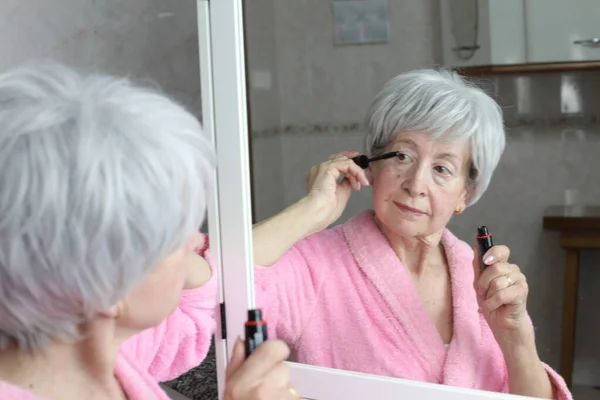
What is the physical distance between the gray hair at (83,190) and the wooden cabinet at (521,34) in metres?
0.34

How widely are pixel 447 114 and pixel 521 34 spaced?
107 mm

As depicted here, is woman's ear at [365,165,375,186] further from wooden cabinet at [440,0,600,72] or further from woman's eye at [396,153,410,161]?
wooden cabinet at [440,0,600,72]

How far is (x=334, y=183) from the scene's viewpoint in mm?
845

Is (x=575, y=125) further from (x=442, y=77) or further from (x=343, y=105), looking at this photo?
(x=343, y=105)

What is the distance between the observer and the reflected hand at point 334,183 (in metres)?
0.83

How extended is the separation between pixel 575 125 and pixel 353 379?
36 centimetres

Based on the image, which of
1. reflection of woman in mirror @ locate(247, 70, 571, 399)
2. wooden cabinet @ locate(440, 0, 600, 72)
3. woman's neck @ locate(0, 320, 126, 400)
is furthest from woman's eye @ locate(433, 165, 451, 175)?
woman's neck @ locate(0, 320, 126, 400)

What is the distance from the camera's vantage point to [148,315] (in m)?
0.58

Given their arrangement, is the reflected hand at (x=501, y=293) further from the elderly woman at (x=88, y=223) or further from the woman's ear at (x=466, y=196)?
the elderly woman at (x=88, y=223)

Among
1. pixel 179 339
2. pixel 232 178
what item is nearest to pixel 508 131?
pixel 232 178

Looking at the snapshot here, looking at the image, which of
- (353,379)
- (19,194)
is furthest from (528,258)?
(19,194)

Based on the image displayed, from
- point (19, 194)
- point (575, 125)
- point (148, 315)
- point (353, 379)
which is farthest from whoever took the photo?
point (353, 379)

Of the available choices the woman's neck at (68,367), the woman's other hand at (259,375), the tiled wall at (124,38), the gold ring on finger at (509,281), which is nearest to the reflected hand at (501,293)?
the gold ring on finger at (509,281)

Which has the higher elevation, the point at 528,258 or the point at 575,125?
the point at 575,125
